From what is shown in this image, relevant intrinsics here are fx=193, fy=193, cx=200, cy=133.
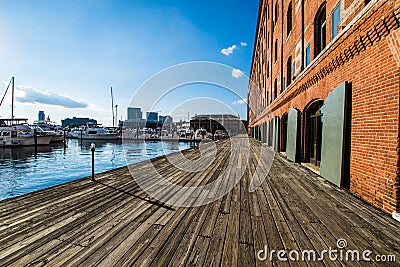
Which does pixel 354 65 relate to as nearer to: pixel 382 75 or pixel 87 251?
pixel 382 75

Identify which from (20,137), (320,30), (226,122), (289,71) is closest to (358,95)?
(320,30)

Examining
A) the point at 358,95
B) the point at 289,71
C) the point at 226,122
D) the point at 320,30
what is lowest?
the point at 358,95

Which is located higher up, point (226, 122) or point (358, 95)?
point (226, 122)

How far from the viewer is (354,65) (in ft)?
17.3

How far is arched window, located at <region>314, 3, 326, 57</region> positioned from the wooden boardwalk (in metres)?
7.01

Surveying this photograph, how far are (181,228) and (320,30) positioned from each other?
1057 centimetres

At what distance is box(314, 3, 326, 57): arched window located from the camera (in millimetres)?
8710

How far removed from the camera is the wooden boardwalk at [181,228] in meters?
2.59

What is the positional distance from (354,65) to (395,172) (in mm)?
3052

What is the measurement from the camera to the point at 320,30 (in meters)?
9.12

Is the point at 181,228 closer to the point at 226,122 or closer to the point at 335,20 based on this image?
the point at 335,20

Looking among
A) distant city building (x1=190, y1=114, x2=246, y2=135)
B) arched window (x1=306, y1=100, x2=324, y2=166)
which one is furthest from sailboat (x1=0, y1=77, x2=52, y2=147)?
distant city building (x1=190, y1=114, x2=246, y2=135)

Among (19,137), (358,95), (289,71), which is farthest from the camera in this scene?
(19,137)

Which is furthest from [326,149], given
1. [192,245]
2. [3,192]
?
[3,192]
